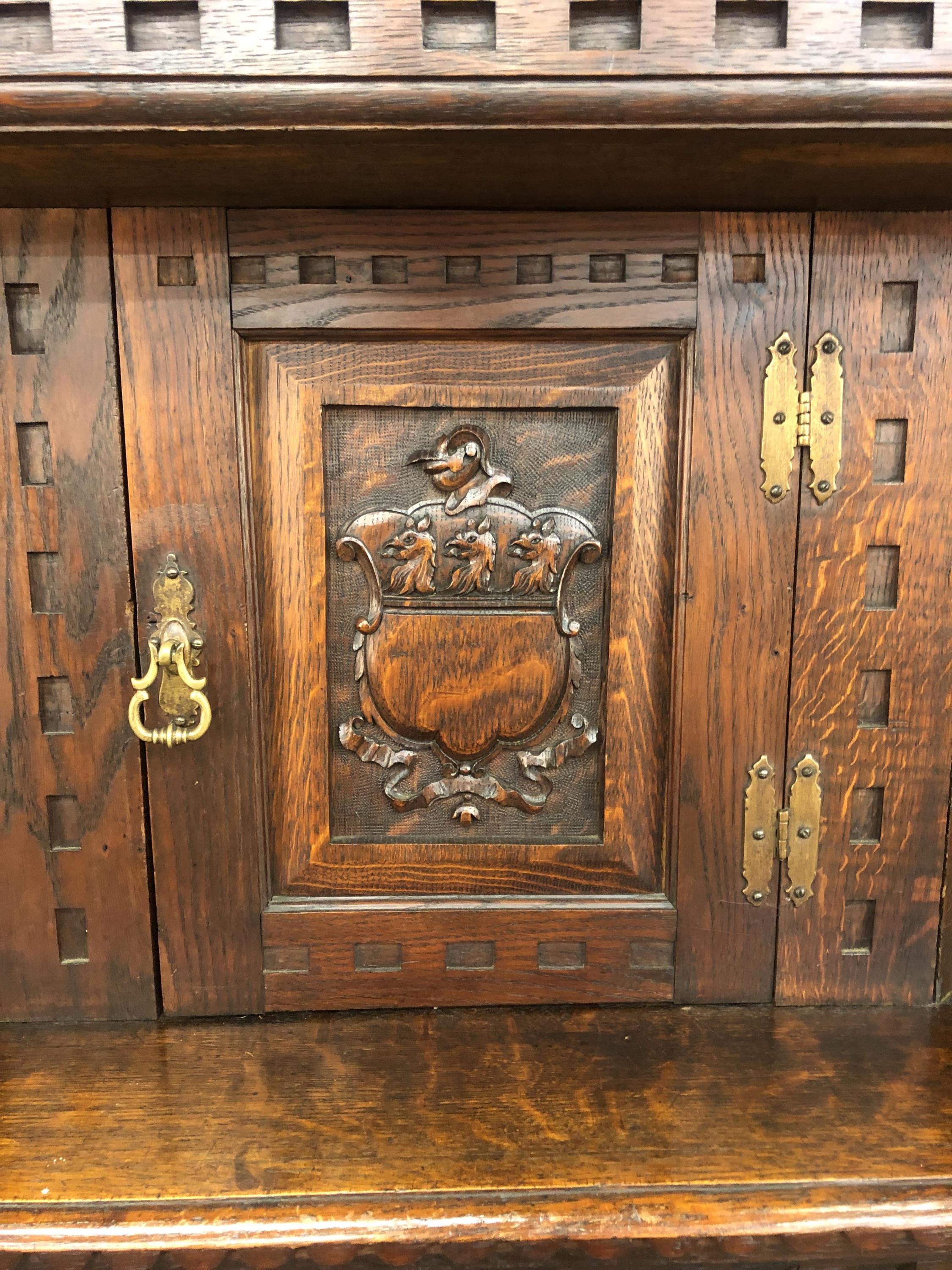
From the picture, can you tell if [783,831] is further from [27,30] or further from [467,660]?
[27,30]

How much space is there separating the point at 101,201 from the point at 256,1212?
75 centimetres

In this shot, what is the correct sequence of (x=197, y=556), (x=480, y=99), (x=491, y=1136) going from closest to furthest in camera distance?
(x=480, y=99) < (x=491, y=1136) < (x=197, y=556)

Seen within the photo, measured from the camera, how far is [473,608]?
783 mm

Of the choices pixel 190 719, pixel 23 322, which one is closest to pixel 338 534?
pixel 190 719

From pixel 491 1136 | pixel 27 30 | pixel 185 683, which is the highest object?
pixel 27 30

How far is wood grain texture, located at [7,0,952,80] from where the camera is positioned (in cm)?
54

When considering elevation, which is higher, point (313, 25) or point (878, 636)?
point (313, 25)

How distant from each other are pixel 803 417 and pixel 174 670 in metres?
0.58

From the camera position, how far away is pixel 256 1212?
60cm

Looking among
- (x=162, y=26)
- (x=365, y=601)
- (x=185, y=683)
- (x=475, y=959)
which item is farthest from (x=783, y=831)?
(x=162, y=26)

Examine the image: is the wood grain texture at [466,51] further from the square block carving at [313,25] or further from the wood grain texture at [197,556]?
the wood grain texture at [197,556]

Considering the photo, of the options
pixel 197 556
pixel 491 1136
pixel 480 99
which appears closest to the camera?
pixel 480 99

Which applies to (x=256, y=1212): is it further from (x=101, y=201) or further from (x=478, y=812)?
(x=101, y=201)

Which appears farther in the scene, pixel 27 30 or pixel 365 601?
pixel 365 601
